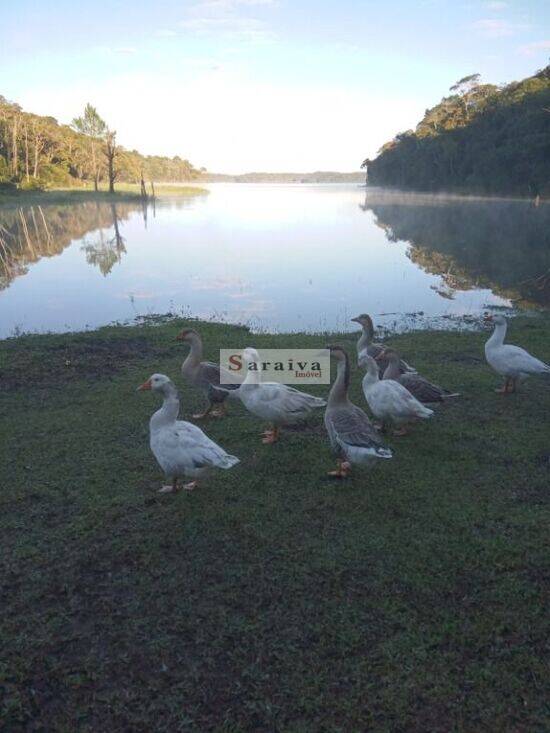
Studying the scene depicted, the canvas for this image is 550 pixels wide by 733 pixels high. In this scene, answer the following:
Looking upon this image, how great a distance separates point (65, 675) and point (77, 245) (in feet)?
103

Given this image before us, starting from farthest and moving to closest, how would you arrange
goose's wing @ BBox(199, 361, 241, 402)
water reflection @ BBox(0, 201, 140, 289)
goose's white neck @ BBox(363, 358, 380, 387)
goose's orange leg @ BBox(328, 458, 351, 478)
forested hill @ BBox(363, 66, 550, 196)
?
forested hill @ BBox(363, 66, 550, 196)
water reflection @ BBox(0, 201, 140, 289)
goose's wing @ BBox(199, 361, 241, 402)
goose's white neck @ BBox(363, 358, 380, 387)
goose's orange leg @ BBox(328, 458, 351, 478)

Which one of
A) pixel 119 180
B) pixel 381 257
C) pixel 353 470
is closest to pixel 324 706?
pixel 353 470

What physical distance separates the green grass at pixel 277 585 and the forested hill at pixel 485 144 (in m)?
62.4

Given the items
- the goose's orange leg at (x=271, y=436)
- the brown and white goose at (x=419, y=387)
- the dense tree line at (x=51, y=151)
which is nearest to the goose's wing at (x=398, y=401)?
the brown and white goose at (x=419, y=387)

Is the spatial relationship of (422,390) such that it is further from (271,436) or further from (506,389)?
(271,436)

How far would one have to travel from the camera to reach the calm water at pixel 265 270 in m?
18.2

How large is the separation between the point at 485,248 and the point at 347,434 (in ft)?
92.8

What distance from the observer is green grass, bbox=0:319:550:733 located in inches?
149

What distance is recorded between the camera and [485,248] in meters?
31.0

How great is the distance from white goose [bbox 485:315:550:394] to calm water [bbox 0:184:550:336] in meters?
6.88

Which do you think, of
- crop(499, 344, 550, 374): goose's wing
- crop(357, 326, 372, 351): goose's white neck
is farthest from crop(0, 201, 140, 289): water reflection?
crop(499, 344, 550, 374): goose's wing

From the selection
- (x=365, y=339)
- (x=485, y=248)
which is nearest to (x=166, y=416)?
(x=365, y=339)

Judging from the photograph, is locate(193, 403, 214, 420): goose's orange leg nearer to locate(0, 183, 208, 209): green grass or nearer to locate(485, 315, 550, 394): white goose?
locate(485, 315, 550, 394): white goose

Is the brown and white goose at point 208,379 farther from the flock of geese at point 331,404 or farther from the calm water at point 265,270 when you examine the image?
the calm water at point 265,270
